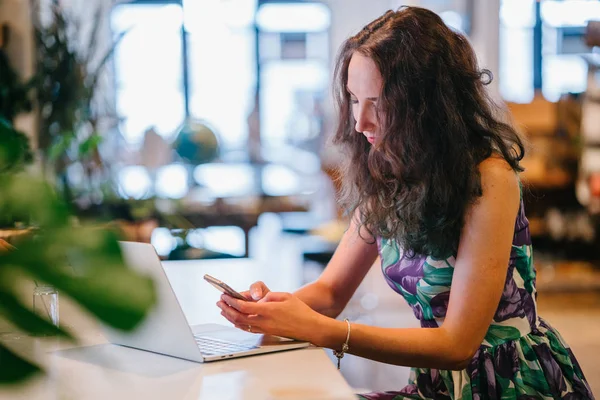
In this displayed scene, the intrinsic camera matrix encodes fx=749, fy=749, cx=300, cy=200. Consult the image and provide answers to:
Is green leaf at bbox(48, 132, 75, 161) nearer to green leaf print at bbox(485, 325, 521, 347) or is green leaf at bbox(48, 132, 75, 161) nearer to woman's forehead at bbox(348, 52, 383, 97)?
woman's forehead at bbox(348, 52, 383, 97)

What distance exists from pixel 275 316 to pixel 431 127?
19.7 inches

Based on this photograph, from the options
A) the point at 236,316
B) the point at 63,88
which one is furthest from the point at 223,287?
the point at 63,88

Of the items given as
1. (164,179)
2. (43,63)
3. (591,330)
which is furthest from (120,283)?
(164,179)

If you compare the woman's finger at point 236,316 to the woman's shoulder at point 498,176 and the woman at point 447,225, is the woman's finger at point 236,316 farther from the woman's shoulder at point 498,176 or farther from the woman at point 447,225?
the woman's shoulder at point 498,176

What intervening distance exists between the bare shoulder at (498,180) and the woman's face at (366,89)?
0.23m

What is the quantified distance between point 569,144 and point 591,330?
69.8 inches

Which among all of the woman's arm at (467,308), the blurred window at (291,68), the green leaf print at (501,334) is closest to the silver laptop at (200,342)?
the woman's arm at (467,308)

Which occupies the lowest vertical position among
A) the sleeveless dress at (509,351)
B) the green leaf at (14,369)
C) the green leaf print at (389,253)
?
the sleeveless dress at (509,351)

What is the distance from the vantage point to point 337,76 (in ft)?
5.57

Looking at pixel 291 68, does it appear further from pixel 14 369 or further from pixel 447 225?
pixel 14 369

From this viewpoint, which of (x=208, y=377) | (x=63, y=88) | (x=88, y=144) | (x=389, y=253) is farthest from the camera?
(x=63, y=88)

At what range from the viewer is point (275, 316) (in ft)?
4.17

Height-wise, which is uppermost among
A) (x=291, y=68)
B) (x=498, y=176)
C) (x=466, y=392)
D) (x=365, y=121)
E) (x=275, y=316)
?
(x=291, y=68)

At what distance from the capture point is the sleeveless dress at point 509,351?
56.7 inches
